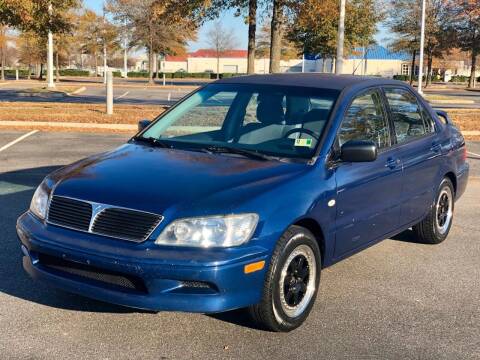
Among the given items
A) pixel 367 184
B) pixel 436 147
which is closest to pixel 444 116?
pixel 436 147

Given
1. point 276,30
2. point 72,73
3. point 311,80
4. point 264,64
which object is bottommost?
point 311,80

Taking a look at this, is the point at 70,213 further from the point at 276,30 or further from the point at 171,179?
the point at 276,30

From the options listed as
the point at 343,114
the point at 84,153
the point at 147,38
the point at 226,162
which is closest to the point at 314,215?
the point at 226,162

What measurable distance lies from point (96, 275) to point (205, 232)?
2.38 ft

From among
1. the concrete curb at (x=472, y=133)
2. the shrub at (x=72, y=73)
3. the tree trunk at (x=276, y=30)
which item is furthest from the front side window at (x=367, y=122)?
the shrub at (x=72, y=73)

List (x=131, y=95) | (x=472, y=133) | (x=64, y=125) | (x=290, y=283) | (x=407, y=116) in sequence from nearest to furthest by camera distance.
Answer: (x=290, y=283) → (x=407, y=116) → (x=64, y=125) → (x=472, y=133) → (x=131, y=95)

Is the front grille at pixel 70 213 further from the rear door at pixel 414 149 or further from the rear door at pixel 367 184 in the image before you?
the rear door at pixel 414 149

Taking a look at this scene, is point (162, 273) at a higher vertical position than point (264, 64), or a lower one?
lower

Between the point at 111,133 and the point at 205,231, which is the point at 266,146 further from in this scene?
the point at 111,133

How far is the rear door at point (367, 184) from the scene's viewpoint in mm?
4422

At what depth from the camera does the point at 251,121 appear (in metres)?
4.87

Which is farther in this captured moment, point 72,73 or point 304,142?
point 72,73

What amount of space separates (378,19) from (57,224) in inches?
1630

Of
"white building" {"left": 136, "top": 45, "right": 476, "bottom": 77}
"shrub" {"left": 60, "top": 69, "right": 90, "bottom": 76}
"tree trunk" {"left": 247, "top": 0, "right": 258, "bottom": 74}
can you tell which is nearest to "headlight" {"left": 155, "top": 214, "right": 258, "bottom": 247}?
"tree trunk" {"left": 247, "top": 0, "right": 258, "bottom": 74}
